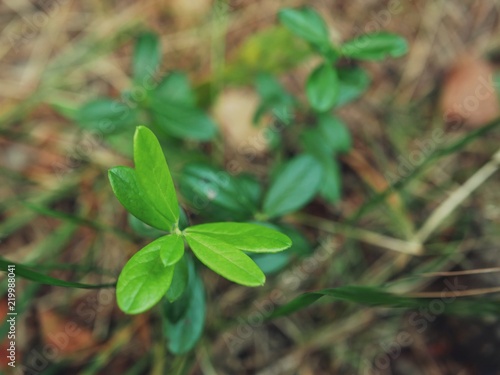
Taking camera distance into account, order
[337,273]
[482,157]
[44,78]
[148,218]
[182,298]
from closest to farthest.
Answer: [148,218] < [182,298] < [337,273] < [482,157] < [44,78]

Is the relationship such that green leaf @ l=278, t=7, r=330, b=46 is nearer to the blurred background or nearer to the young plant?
the blurred background

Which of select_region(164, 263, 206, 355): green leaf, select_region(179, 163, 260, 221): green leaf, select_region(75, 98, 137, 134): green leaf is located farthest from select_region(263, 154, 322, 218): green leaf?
select_region(75, 98, 137, 134): green leaf

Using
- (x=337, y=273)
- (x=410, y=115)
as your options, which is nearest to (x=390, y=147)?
(x=410, y=115)

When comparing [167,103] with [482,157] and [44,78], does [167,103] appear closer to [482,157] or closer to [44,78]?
[44,78]

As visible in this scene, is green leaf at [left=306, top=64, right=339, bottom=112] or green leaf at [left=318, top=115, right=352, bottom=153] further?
green leaf at [left=318, top=115, right=352, bottom=153]

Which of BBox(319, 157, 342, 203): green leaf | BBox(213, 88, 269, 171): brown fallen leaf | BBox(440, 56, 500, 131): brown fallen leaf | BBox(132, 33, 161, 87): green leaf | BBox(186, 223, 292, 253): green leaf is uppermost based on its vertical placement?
BBox(132, 33, 161, 87): green leaf
